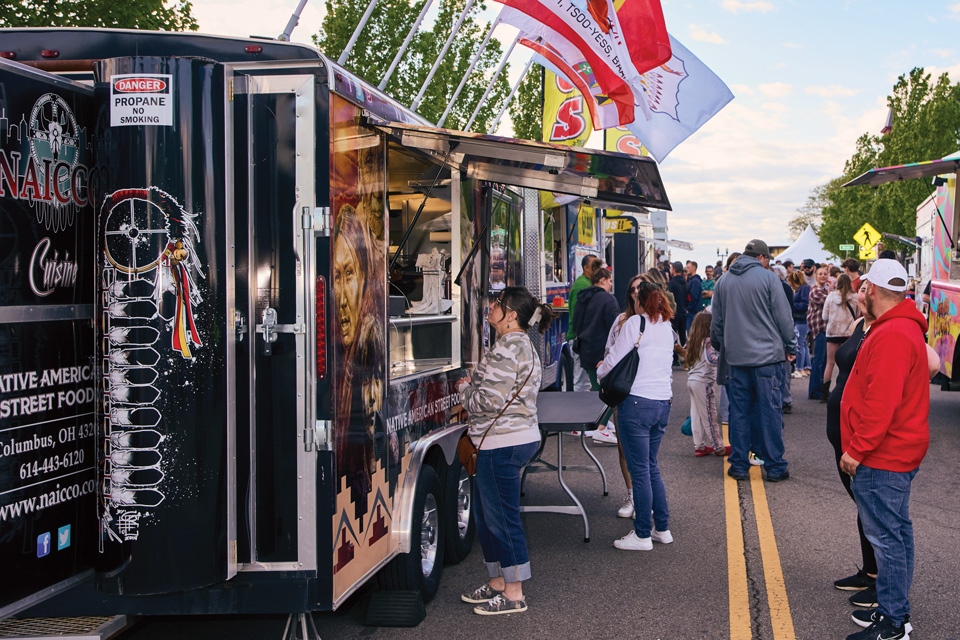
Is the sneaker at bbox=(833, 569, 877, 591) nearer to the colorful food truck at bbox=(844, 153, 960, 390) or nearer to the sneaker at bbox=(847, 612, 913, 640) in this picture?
the sneaker at bbox=(847, 612, 913, 640)

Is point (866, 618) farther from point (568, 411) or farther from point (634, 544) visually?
point (568, 411)

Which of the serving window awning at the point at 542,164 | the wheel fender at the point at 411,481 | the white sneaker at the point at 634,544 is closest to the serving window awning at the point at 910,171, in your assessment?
the serving window awning at the point at 542,164

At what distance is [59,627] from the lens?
3613 mm

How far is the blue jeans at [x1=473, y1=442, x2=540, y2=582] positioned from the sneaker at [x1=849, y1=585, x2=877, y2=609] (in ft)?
5.85

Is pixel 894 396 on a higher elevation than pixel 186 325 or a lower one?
lower

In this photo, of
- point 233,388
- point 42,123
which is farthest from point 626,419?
point 42,123

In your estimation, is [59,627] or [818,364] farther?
[818,364]

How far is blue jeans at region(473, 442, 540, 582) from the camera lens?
474cm

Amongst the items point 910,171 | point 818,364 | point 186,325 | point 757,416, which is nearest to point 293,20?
point 186,325

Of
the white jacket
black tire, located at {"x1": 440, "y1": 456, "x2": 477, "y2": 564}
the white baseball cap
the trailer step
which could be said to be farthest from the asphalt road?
the white jacket

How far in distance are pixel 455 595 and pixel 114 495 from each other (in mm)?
2303

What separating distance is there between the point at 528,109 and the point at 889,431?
2201cm

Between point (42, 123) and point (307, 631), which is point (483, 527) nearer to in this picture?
point (307, 631)

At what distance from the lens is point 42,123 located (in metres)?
3.22
